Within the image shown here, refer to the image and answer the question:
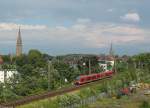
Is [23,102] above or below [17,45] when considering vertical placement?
below

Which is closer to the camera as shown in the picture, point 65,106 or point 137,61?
point 65,106

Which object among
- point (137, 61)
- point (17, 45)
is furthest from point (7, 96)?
point (17, 45)

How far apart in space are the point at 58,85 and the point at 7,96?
19306 mm

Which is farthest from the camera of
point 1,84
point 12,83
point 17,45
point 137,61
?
point 17,45

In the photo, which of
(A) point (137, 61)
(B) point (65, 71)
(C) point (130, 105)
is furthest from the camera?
(A) point (137, 61)

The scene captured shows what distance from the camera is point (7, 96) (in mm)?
51812

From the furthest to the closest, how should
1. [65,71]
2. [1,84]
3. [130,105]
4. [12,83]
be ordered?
[65,71]
[12,83]
[1,84]
[130,105]

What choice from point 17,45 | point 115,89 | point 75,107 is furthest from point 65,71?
point 17,45

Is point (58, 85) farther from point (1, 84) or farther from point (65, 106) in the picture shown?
point (65, 106)

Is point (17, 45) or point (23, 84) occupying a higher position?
point (17, 45)

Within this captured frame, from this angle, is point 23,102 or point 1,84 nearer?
point 23,102

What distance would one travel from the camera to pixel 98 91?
5706 centimetres

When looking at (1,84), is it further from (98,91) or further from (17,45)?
(17,45)

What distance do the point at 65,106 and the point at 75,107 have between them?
1.98m
